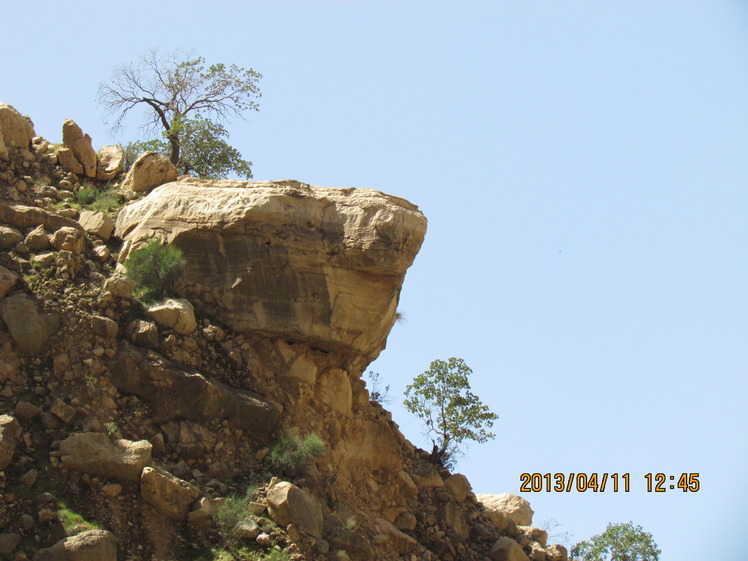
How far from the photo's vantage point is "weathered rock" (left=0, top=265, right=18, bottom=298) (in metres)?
15.2

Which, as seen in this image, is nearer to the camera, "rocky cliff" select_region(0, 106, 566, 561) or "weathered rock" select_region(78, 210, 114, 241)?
"rocky cliff" select_region(0, 106, 566, 561)

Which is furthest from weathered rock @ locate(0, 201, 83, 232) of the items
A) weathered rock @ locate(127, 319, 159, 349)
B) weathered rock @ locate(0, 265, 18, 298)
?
weathered rock @ locate(127, 319, 159, 349)

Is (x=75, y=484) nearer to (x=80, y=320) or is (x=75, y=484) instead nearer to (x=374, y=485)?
(x=80, y=320)

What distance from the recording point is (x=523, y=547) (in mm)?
19266

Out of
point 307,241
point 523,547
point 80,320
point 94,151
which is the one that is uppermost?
point 94,151

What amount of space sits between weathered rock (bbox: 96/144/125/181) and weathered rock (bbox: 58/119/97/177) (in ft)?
0.72

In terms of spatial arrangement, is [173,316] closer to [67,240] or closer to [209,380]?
[209,380]

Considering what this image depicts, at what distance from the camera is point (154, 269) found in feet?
54.9

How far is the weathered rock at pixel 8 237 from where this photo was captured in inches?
636

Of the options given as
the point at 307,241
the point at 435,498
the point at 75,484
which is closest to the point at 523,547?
the point at 435,498

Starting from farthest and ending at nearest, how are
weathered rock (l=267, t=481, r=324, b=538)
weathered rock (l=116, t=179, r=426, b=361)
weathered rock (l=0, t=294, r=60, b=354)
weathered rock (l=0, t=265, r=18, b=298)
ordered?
weathered rock (l=116, t=179, r=426, b=361)
weathered rock (l=0, t=265, r=18, b=298)
weathered rock (l=0, t=294, r=60, b=354)
weathered rock (l=267, t=481, r=324, b=538)

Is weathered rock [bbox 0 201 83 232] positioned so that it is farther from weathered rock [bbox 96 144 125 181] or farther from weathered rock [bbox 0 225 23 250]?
weathered rock [bbox 96 144 125 181]

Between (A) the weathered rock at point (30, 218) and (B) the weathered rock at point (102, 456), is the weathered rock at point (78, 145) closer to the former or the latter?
(A) the weathered rock at point (30, 218)

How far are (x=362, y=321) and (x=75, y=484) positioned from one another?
5965mm
